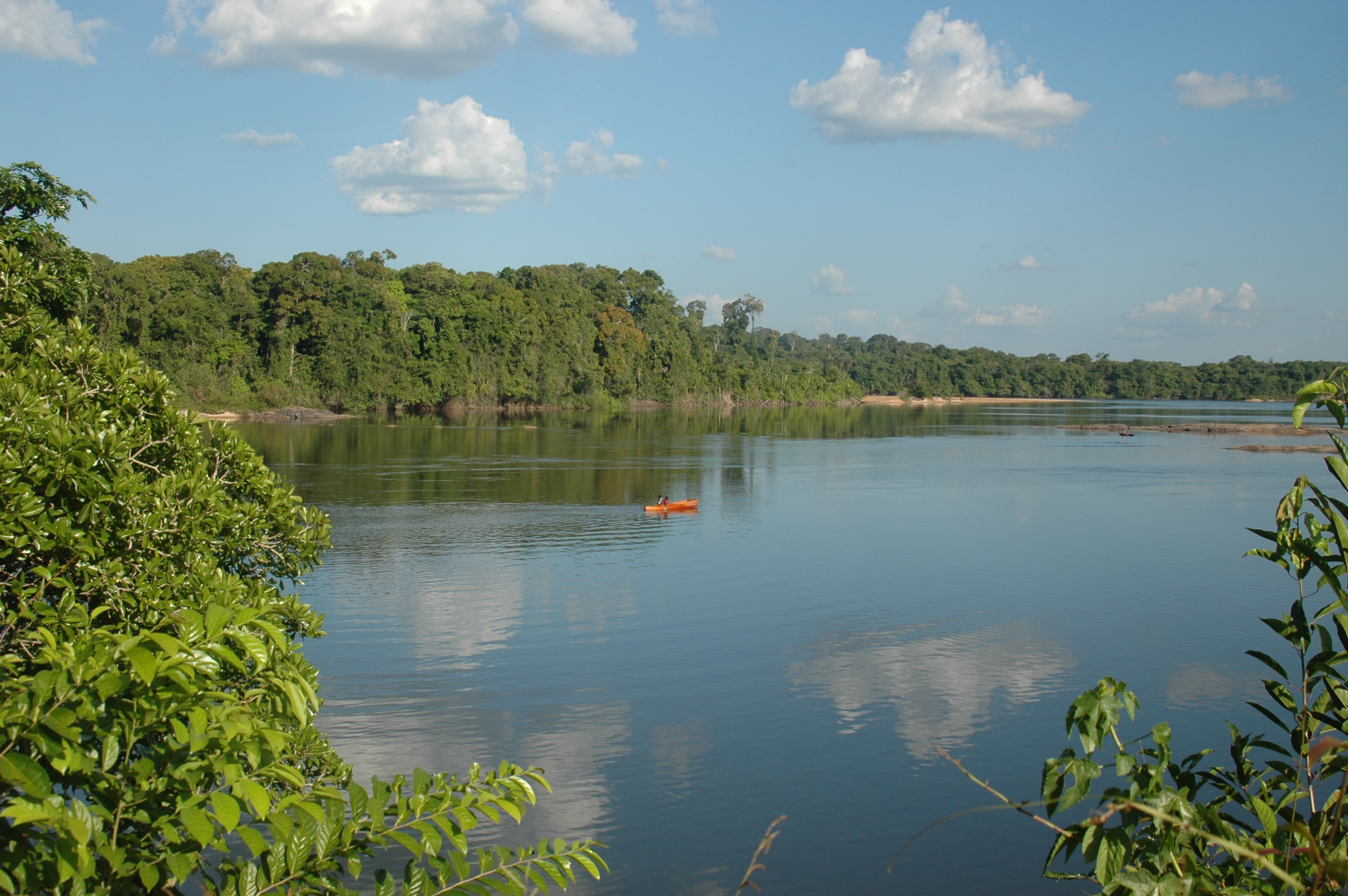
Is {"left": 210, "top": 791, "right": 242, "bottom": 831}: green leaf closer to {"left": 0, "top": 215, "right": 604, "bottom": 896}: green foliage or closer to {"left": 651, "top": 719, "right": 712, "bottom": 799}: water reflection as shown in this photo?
{"left": 0, "top": 215, "right": 604, "bottom": 896}: green foliage

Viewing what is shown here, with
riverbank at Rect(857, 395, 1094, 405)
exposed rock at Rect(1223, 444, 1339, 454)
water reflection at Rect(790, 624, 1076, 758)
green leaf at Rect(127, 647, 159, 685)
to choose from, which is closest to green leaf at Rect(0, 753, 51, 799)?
green leaf at Rect(127, 647, 159, 685)

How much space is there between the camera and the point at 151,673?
212cm

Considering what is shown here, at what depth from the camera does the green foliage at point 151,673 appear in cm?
223

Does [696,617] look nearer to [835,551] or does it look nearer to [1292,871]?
[835,551]

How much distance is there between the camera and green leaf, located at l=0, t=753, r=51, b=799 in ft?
6.55

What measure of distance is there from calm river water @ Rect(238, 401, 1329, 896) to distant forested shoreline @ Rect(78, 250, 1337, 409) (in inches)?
1758

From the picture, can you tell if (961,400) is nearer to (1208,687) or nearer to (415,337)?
(415,337)

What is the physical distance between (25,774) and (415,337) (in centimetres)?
9111

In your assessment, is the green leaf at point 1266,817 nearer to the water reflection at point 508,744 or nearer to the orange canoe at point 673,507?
the water reflection at point 508,744

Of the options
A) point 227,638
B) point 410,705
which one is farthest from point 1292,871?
point 410,705

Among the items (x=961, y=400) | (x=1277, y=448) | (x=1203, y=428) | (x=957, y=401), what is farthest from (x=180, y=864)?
(x=961, y=400)

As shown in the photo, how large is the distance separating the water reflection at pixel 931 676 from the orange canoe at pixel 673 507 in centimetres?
1361

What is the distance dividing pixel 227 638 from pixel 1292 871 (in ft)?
11.0

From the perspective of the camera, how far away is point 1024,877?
28.0ft
